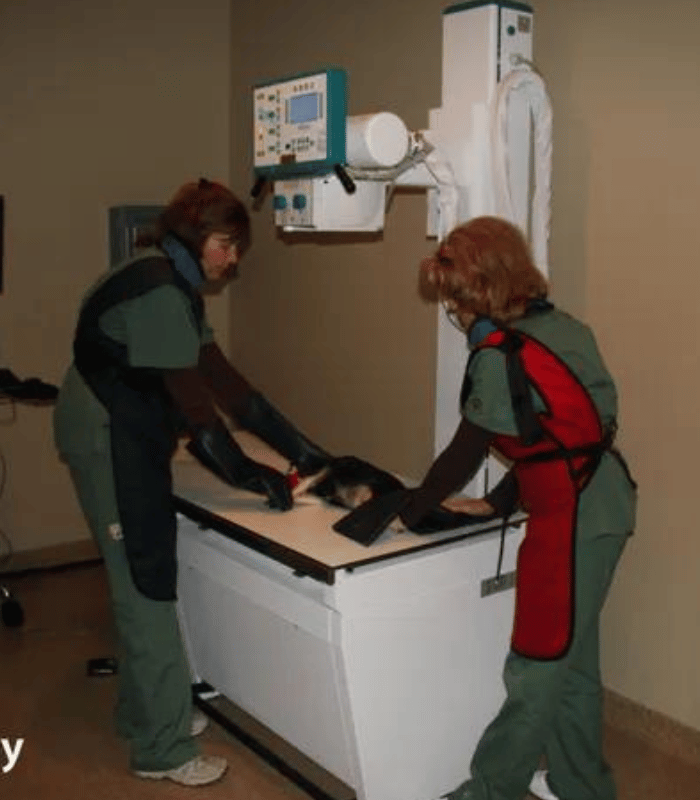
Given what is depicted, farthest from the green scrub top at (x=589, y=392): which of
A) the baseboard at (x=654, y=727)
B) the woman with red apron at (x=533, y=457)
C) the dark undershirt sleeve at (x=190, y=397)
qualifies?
the baseboard at (x=654, y=727)

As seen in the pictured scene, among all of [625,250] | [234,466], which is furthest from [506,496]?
[625,250]

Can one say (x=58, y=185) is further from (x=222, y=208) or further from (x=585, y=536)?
(x=585, y=536)

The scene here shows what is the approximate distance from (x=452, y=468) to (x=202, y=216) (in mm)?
820

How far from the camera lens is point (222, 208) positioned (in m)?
2.35

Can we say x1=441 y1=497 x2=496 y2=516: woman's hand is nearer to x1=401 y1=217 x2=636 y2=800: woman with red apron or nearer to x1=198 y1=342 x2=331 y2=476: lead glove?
x1=401 y1=217 x2=636 y2=800: woman with red apron

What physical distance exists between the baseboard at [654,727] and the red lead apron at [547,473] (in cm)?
76

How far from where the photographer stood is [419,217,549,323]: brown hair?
2.08 meters

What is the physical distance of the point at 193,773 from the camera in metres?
2.54

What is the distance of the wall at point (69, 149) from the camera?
12.3 ft

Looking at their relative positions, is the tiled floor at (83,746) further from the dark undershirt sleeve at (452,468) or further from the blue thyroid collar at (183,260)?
the blue thyroid collar at (183,260)

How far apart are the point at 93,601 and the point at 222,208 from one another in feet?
6.36

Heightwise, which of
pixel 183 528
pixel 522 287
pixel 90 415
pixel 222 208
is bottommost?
pixel 183 528

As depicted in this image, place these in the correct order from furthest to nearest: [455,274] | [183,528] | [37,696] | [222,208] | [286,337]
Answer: [286,337] → [37,696] → [183,528] → [222,208] → [455,274]

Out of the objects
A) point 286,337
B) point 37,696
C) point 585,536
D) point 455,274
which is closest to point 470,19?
point 455,274
